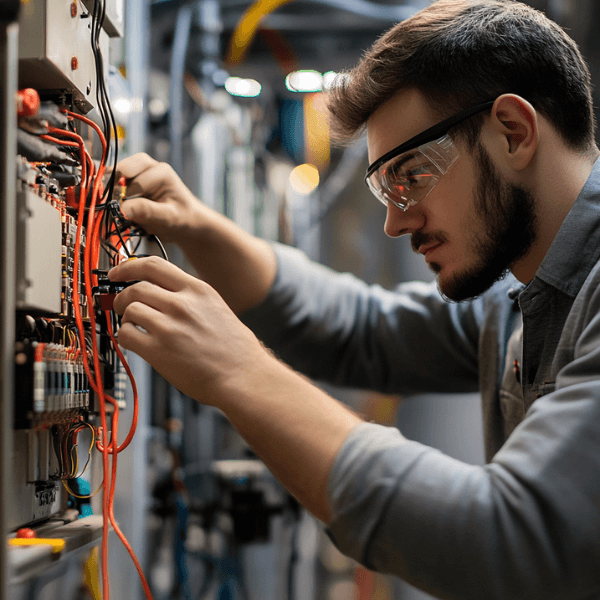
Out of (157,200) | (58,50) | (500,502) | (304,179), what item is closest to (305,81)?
(304,179)

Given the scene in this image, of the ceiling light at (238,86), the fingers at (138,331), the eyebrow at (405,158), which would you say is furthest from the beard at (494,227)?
the ceiling light at (238,86)

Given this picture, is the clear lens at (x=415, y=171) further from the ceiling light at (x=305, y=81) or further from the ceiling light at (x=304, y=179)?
the ceiling light at (x=304, y=179)

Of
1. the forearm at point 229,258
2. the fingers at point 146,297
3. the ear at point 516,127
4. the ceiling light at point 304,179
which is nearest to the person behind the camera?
the fingers at point 146,297

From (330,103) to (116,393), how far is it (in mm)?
710

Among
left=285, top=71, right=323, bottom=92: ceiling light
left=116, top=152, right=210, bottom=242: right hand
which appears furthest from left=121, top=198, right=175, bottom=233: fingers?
left=285, top=71, right=323, bottom=92: ceiling light

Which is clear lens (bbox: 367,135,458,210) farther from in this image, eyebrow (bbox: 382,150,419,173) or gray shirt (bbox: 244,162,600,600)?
gray shirt (bbox: 244,162,600,600)

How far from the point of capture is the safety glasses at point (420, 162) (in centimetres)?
97

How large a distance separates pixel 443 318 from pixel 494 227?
1.67ft

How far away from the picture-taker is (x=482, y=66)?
3.24ft

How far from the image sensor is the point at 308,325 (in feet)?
4.92

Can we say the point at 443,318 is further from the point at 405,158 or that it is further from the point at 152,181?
the point at 152,181

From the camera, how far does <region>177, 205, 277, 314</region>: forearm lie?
4.03 ft

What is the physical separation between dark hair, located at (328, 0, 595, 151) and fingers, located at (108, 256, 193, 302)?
52 cm

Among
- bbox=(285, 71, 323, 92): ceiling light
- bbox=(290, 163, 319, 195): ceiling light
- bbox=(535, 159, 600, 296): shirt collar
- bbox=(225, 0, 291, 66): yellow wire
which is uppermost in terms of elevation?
bbox=(225, 0, 291, 66): yellow wire
